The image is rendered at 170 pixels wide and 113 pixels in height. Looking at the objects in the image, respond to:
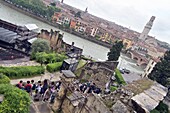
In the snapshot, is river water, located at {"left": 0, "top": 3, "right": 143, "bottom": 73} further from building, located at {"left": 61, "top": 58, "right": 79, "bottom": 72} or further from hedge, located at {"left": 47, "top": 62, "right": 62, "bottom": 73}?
hedge, located at {"left": 47, "top": 62, "right": 62, "bottom": 73}

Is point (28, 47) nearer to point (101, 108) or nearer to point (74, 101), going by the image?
point (74, 101)

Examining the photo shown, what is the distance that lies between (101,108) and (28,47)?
22.3 meters

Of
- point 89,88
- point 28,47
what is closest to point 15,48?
point 28,47

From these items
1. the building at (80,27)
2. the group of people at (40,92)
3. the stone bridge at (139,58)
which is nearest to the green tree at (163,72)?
the group of people at (40,92)

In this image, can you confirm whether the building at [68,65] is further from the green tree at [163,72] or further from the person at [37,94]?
the green tree at [163,72]

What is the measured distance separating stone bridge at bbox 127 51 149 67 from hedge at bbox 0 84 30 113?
57820mm

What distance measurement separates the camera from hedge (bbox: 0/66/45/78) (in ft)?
58.9

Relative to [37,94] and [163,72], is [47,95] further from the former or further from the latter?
[163,72]

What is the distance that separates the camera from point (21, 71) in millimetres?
19172

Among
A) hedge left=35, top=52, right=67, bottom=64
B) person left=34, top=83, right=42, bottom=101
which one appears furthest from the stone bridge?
person left=34, top=83, right=42, bottom=101

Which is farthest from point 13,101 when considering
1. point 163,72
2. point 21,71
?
point 163,72

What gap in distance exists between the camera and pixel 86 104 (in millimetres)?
10609

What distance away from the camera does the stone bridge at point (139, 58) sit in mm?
65137

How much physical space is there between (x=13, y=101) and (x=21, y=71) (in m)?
9.57
